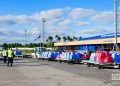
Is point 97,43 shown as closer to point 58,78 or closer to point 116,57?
point 116,57

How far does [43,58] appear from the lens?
6112cm

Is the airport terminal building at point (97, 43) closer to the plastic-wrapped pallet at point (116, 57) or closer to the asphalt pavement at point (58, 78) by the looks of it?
the plastic-wrapped pallet at point (116, 57)

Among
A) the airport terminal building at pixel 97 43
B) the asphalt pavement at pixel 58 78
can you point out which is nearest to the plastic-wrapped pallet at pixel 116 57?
the asphalt pavement at pixel 58 78

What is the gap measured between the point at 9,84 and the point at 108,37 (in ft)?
190

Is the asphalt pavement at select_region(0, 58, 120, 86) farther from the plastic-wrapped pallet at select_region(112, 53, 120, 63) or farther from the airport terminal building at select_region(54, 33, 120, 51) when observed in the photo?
the airport terminal building at select_region(54, 33, 120, 51)

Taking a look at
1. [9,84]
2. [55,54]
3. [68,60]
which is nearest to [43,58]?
[55,54]

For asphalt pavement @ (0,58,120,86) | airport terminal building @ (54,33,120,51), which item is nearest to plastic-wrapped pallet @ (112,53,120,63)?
asphalt pavement @ (0,58,120,86)

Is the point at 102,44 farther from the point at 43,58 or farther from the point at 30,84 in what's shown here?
the point at 30,84

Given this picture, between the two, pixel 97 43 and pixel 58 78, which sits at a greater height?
pixel 97 43

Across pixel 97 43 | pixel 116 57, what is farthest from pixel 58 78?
pixel 97 43

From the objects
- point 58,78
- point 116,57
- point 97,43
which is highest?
point 97,43

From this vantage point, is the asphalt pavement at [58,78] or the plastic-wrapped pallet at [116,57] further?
the plastic-wrapped pallet at [116,57]

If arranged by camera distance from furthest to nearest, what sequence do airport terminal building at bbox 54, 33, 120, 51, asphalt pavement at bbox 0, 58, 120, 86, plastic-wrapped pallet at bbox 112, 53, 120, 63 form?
airport terminal building at bbox 54, 33, 120, 51, plastic-wrapped pallet at bbox 112, 53, 120, 63, asphalt pavement at bbox 0, 58, 120, 86

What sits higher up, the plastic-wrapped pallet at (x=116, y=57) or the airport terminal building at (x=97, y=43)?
the airport terminal building at (x=97, y=43)
